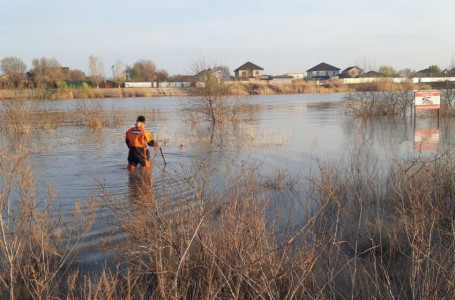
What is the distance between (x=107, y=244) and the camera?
664 centimetres

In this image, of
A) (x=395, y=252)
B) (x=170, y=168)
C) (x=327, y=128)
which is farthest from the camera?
(x=327, y=128)

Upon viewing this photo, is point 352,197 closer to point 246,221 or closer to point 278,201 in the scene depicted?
point 278,201

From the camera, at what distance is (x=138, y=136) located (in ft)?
37.6

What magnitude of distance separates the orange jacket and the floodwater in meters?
0.84

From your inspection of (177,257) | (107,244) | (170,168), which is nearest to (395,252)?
(177,257)

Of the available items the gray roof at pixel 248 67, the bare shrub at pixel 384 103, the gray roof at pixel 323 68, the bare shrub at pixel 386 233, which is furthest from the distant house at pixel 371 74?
the gray roof at pixel 248 67

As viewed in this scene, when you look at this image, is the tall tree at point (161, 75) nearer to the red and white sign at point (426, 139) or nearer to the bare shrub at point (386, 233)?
the red and white sign at point (426, 139)

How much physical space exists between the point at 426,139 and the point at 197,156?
8826mm

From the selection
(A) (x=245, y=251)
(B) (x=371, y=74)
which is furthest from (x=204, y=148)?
(B) (x=371, y=74)

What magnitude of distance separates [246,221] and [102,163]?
10212 millimetres

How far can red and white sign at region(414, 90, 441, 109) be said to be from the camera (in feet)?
74.8

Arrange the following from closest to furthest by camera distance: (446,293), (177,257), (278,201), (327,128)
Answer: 1. (446,293)
2. (177,257)
3. (278,201)
4. (327,128)

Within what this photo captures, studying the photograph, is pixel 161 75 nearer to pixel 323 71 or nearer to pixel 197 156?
pixel 323 71

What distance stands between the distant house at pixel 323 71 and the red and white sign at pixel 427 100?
339 ft
